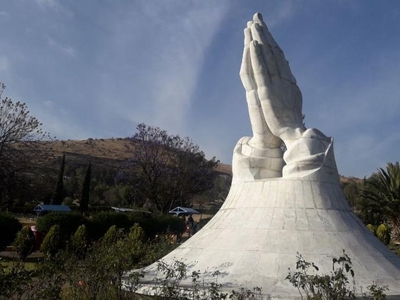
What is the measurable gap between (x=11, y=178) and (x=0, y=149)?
1777 millimetres

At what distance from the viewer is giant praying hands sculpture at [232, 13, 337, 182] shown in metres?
10.9

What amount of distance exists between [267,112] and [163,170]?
23.7 m

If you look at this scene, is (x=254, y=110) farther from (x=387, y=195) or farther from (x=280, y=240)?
(x=387, y=195)

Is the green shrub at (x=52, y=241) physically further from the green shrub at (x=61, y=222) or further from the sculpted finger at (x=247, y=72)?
the sculpted finger at (x=247, y=72)

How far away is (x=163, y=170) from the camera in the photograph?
1342 inches

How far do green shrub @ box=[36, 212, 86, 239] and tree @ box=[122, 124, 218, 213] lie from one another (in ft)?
46.2

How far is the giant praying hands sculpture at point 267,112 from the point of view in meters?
10.9

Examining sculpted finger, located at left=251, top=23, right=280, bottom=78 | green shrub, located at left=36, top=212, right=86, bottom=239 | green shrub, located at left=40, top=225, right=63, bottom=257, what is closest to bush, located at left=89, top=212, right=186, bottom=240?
Result: green shrub, located at left=36, top=212, right=86, bottom=239

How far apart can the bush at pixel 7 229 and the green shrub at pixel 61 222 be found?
58.9 inches

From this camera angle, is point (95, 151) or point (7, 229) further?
point (95, 151)

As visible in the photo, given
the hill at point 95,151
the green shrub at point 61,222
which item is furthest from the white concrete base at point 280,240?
the hill at point 95,151

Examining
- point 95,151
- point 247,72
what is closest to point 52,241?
point 247,72

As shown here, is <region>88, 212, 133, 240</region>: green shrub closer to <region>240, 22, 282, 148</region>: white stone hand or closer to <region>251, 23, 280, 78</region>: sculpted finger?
<region>240, 22, 282, 148</region>: white stone hand

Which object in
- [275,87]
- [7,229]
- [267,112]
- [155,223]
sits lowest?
[7,229]
